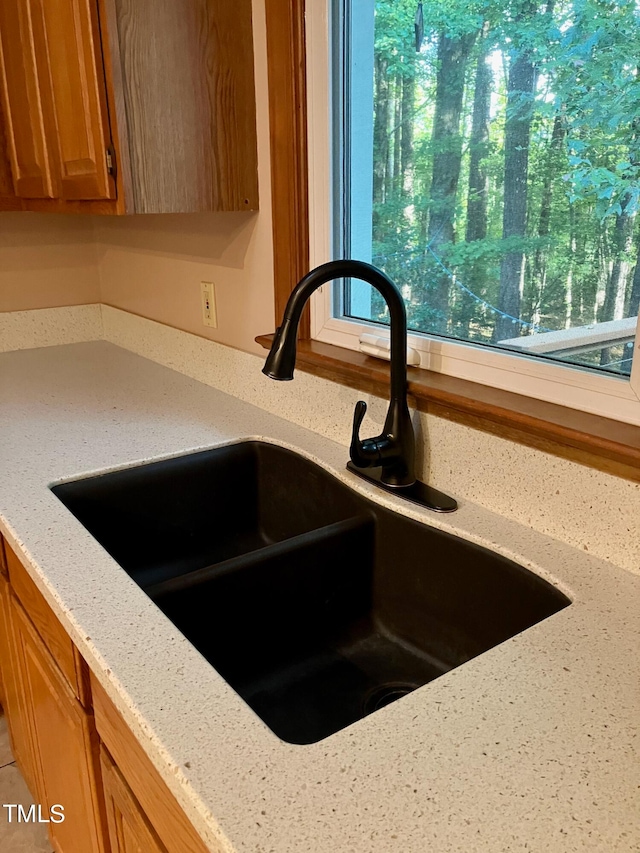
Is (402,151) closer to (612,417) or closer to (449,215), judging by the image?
(449,215)

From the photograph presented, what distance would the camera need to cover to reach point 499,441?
3.44 ft

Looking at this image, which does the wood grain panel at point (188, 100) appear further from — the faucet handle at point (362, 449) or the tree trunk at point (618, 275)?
the tree trunk at point (618, 275)

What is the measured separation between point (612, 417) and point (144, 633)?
0.68 m

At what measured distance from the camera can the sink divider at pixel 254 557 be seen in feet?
3.00

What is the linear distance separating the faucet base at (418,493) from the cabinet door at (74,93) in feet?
2.56

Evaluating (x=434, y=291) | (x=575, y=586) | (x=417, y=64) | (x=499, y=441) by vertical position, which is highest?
(x=417, y=64)

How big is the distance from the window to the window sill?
0.03m

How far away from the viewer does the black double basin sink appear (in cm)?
95

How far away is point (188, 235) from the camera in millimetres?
1834

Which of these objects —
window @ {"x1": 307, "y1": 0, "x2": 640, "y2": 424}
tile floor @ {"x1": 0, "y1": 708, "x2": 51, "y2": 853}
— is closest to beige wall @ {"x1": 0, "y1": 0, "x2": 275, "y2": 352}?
window @ {"x1": 307, "y1": 0, "x2": 640, "y2": 424}

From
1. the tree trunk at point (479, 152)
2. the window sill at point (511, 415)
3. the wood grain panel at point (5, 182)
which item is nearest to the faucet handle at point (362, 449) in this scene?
the window sill at point (511, 415)

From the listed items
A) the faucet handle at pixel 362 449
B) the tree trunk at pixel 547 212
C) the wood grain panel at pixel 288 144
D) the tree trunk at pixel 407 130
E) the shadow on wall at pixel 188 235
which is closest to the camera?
the tree trunk at pixel 547 212

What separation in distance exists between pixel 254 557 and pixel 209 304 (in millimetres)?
971

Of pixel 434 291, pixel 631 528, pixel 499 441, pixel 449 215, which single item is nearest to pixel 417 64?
pixel 449 215
